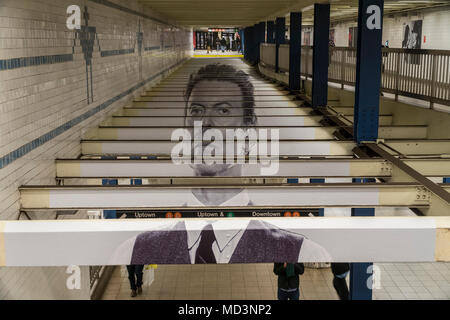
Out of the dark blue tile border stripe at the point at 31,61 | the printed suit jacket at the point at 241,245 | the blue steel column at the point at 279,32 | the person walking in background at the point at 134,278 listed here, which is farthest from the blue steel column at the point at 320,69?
Answer: the printed suit jacket at the point at 241,245

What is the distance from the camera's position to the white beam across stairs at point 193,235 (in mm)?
2342

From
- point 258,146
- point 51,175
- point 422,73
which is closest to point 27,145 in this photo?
point 51,175

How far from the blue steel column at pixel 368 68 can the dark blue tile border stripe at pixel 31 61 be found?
113 inches

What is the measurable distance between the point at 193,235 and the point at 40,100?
6.14ft

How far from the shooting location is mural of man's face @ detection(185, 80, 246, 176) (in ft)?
12.7

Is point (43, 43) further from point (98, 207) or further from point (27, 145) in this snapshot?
point (98, 207)

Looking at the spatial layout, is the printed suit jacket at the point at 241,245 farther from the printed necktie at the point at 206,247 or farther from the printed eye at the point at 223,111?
the printed eye at the point at 223,111

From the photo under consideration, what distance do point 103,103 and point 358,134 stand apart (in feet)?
9.67

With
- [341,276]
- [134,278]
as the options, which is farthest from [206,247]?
[134,278]

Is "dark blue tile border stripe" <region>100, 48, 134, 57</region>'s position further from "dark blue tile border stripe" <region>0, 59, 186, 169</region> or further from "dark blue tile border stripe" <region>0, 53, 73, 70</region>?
"dark blue tile border stripe" <region>0, 53, 73, 70</region>

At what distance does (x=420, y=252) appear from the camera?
2410 mm

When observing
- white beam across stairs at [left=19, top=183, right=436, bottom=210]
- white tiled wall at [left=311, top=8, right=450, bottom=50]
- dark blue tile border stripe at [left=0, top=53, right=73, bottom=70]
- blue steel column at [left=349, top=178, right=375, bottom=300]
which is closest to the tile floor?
blue steel column at [left=349, top=178, right=375, bottom=300]

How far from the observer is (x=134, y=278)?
805 centimetres

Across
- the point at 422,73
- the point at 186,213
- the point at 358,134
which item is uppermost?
the point at 422,73
